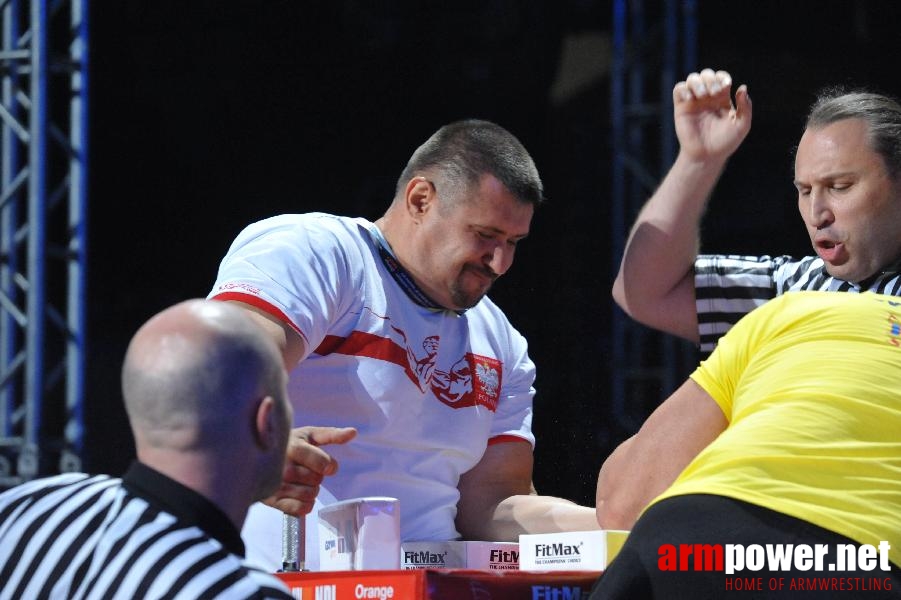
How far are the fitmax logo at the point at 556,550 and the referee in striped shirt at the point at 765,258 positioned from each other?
606 millimetres

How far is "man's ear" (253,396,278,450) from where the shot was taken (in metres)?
1.24

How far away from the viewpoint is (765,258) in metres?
2.33

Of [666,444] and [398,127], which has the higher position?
[398,127]

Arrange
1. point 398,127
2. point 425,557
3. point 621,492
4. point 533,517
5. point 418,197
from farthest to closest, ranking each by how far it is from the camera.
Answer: point 398,127, point 418,197, point 533,517, point 425,557, point 621,492

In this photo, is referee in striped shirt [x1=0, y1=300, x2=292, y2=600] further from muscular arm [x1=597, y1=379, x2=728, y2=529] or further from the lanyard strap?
the lanyard strap

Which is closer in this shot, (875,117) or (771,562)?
(771,562)

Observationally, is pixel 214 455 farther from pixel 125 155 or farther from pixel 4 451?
pixel 125 155

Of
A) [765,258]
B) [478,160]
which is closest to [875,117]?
[765,258]

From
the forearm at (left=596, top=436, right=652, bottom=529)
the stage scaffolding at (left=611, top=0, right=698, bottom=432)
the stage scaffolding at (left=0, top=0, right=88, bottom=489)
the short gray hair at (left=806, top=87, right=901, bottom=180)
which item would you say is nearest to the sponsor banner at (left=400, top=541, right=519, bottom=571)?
the forearm at (left=596, top=436, right=652, bottom=529)

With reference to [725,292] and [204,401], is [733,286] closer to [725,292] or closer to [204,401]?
[725,292]

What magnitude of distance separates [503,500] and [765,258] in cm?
81

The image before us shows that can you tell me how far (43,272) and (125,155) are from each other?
1307 millimetres

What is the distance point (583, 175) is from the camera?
239 inches

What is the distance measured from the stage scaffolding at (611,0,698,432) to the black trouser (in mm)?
4051
